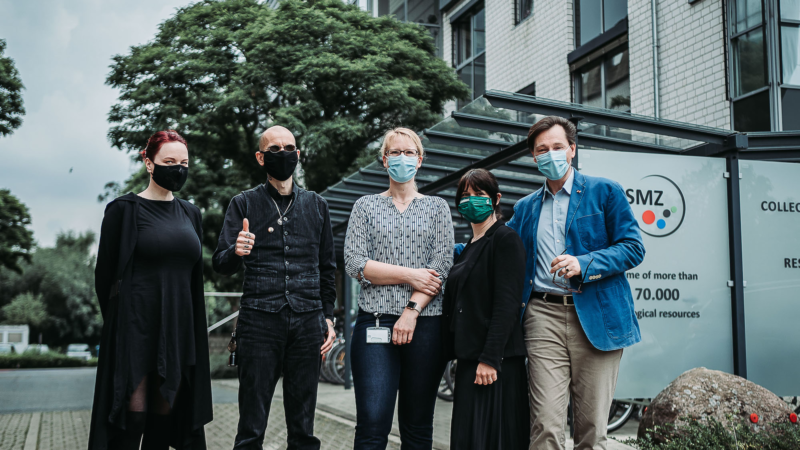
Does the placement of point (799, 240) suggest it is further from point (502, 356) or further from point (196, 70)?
point (196, 70)

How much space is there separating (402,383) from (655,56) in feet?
33.8

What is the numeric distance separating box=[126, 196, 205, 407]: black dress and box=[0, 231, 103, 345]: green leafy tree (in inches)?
2076

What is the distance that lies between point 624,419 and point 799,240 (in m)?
2.30

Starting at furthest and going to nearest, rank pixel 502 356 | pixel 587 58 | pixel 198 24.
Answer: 1. pixel 198 24
2. pixel 587 58
3. pixel 502 356

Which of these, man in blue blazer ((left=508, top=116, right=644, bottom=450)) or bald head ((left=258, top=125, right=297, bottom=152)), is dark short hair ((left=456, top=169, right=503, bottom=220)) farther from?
bald head ((left=258, top=125, right=297, bottom=152))

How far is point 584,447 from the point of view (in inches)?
134

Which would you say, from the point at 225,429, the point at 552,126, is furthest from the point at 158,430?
the point at 225,429

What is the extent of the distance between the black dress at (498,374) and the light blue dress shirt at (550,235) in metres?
0.19

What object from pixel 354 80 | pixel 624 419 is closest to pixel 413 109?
pixel 354 80

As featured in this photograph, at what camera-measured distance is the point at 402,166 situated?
3.62 meters

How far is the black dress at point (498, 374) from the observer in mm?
3314

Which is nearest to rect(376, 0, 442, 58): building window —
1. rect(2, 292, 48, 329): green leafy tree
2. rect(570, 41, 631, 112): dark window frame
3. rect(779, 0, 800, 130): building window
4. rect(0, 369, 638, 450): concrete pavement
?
rect(570, 41, 631, 112): dark window frame

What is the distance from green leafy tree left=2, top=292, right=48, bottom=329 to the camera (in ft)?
175

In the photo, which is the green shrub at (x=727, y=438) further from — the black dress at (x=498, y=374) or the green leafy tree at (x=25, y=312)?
the green leafy tree at (x=25, y=312)
